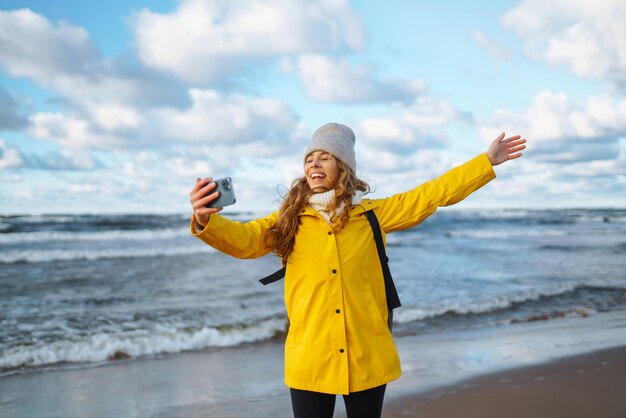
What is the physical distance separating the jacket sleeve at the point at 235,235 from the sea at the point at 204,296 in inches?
184

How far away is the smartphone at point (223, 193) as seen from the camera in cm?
220

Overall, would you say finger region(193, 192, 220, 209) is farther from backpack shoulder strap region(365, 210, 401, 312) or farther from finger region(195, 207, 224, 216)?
backpack shoulder strap region(365, 210, 401, 312)

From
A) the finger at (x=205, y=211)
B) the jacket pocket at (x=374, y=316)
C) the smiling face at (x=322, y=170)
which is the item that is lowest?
the jacket pocket at (x=374, y=316)

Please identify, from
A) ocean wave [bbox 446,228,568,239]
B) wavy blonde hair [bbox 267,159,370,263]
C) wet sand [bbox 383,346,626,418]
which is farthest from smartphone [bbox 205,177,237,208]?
ocean wave [bbox 446,228,568,239]

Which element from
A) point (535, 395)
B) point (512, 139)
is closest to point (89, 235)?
point (535, 395)

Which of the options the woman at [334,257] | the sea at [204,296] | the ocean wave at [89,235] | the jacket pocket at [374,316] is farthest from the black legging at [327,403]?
the ocean wave at [89,235]

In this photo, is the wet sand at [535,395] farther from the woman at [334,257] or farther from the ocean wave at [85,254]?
the ocean wave at [85,254]

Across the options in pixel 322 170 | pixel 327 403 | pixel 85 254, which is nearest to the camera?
pixel 327 403

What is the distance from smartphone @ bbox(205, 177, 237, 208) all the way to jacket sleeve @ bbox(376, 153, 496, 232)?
0.83m

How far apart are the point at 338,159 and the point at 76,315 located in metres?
7.24

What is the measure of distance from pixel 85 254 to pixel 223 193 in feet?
54.5

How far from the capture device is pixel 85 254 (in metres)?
17.2

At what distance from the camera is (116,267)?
45.8 feet

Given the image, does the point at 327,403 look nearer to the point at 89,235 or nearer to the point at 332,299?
the point at 332,299
